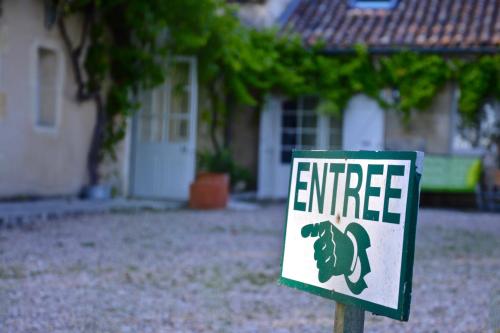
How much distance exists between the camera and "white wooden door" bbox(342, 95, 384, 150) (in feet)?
42.6

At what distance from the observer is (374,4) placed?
1437 centimetres

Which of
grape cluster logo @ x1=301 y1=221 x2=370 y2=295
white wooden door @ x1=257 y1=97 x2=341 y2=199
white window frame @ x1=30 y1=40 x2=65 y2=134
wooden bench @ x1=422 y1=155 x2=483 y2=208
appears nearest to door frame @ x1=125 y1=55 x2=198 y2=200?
white window frame @ x1=30 y1=40 x2=65 y2=134

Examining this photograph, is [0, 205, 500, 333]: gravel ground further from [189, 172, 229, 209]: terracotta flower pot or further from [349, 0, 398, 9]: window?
[349, 0, 398, 9]: window

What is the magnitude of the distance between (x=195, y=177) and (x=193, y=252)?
196 inches

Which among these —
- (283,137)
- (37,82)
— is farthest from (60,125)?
(283,137)

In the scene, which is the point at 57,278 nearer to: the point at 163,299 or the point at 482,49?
the point at 163,299

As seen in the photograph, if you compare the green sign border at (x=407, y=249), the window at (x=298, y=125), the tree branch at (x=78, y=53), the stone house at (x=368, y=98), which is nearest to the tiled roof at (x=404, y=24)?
the stone house at (x=368, y=98)

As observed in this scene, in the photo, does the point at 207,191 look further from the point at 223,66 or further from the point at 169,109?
the point at 223,66

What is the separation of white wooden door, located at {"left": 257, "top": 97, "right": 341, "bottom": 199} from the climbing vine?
427 mm

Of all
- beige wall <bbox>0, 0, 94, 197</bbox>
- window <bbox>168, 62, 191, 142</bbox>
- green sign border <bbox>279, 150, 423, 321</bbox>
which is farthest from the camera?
window <bbox>168, 62, 191, 142</bbox>

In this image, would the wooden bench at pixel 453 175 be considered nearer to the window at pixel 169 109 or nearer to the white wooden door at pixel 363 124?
the white wooden door at pixel 363 124

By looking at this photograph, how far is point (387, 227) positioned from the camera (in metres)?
1.85

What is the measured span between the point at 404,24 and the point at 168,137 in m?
5.11

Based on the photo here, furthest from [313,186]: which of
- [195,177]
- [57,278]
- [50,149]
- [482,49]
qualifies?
[482,49]
